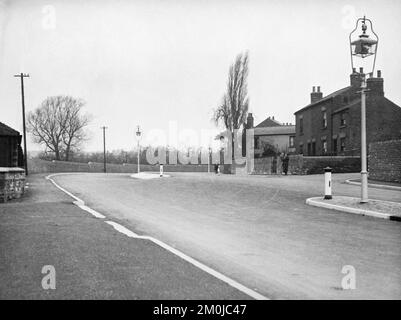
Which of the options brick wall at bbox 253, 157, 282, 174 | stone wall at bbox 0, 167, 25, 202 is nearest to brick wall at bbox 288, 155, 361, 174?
brick wall at bbox 253, 157, 282, 174

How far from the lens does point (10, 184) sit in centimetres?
1518

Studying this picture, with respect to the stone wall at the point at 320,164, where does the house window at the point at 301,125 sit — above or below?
above

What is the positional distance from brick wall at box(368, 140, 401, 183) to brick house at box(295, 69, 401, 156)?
13251 millimetres

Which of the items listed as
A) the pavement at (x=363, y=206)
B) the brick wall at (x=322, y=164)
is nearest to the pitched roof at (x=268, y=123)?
the brick wall at (x=322, y=164)

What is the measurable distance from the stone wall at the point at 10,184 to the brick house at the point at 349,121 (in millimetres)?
28796

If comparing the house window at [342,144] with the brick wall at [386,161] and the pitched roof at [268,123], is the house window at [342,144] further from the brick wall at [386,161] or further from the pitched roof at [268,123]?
the pitched roof at [268,123]

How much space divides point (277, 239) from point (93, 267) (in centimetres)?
381

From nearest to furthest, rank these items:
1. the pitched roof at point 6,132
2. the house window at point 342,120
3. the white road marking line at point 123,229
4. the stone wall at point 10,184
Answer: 1. the white road marking line at point 123,229
2. the stone wall at point 10,184
3. the pitched roof at point 6,132
4. the house window at point 342,120

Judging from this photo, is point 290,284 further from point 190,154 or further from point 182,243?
point 190,154

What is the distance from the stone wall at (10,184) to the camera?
48.1ft

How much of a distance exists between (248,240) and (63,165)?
7357 cm

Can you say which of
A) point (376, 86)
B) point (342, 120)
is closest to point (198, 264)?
point (376, 86)

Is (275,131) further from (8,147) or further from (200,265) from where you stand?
(200,265)

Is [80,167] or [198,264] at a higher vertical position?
[198,264]
